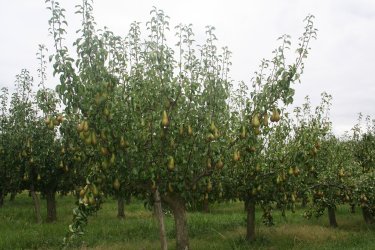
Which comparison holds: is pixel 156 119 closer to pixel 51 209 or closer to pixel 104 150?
pixel 104 150

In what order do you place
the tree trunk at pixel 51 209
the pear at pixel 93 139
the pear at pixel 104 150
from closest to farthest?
the pear at pixel 93 139
the pear at pixel 104 150
the tree trunk at pixel 51 209

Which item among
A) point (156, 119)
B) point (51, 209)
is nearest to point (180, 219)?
point (156, 119)

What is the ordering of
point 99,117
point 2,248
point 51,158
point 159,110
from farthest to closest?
point 51,158 < point 2,248 < point 159,110 < point 99,117

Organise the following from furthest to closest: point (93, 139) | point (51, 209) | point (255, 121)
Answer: point (51, 209)
point (255, 121)
point (93, 139)

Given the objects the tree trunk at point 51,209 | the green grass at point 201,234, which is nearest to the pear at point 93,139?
the green grass at point 201,234

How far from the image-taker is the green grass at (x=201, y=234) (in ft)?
52.2

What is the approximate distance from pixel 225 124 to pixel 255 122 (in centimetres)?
226

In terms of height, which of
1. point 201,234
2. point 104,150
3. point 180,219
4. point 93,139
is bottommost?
point 201,234

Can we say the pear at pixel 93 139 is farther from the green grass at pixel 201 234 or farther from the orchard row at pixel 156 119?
the green grass at pixel 201 234

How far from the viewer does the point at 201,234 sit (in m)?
18.8

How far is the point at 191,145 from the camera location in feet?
29.9

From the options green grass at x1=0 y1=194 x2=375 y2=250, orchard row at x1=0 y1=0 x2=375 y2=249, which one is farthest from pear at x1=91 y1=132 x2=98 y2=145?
green grass at x1=0 y1=194 x2=375 y2=250

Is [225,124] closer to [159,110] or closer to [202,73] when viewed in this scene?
[202,73]

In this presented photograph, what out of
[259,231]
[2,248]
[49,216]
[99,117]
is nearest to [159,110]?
[99,117]
